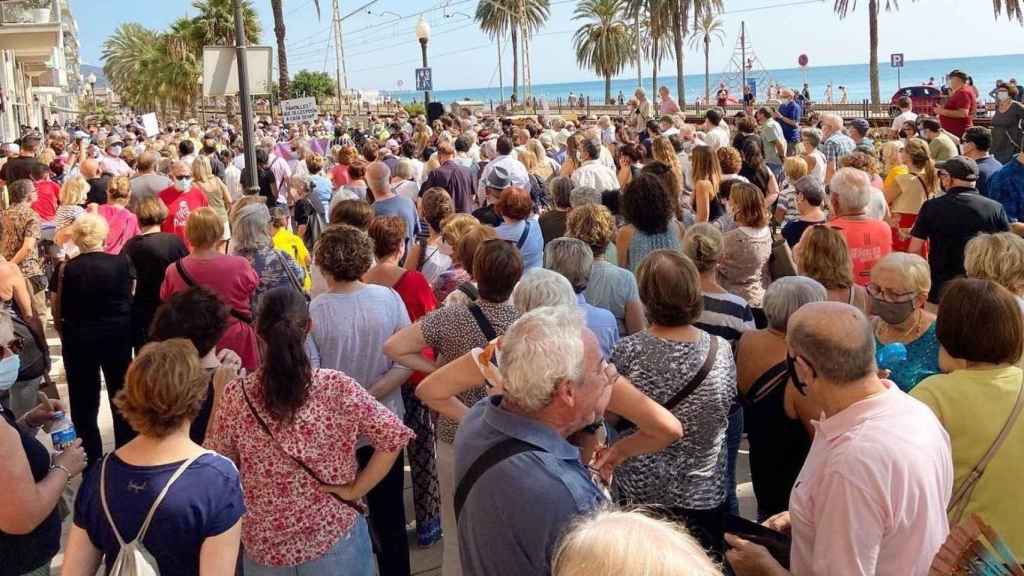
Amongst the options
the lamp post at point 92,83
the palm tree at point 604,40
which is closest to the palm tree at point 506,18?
the palm tree at point 604,40

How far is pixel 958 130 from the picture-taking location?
1315cm

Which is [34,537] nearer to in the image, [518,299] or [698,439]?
[518,299]

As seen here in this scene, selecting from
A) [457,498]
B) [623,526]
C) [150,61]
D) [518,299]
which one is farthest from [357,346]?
[150,61]

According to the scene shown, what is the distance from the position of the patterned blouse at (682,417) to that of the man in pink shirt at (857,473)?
0.66m

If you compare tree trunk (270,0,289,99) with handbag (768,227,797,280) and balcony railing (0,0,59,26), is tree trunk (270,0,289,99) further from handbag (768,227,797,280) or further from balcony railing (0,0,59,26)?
handbag (768,227,797,280)

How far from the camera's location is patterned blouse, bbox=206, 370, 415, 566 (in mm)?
3146

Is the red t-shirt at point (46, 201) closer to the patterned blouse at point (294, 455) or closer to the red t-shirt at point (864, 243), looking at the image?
the patterned blouse at point (294, 455)

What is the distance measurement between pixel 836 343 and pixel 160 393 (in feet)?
6.71

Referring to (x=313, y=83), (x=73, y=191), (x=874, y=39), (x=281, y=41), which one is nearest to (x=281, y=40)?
(x=281, y=41)

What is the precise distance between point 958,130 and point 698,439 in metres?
11.6

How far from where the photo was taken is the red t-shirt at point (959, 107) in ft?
41.5

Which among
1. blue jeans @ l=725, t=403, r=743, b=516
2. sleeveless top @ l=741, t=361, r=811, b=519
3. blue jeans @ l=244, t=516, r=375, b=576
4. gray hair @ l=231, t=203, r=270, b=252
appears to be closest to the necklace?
sleeveless top @ l=741, t=361, r=811, b=519

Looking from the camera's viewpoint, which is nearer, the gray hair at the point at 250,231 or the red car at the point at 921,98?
the gray hair at the point at 250,231

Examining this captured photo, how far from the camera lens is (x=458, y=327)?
13.0ft
